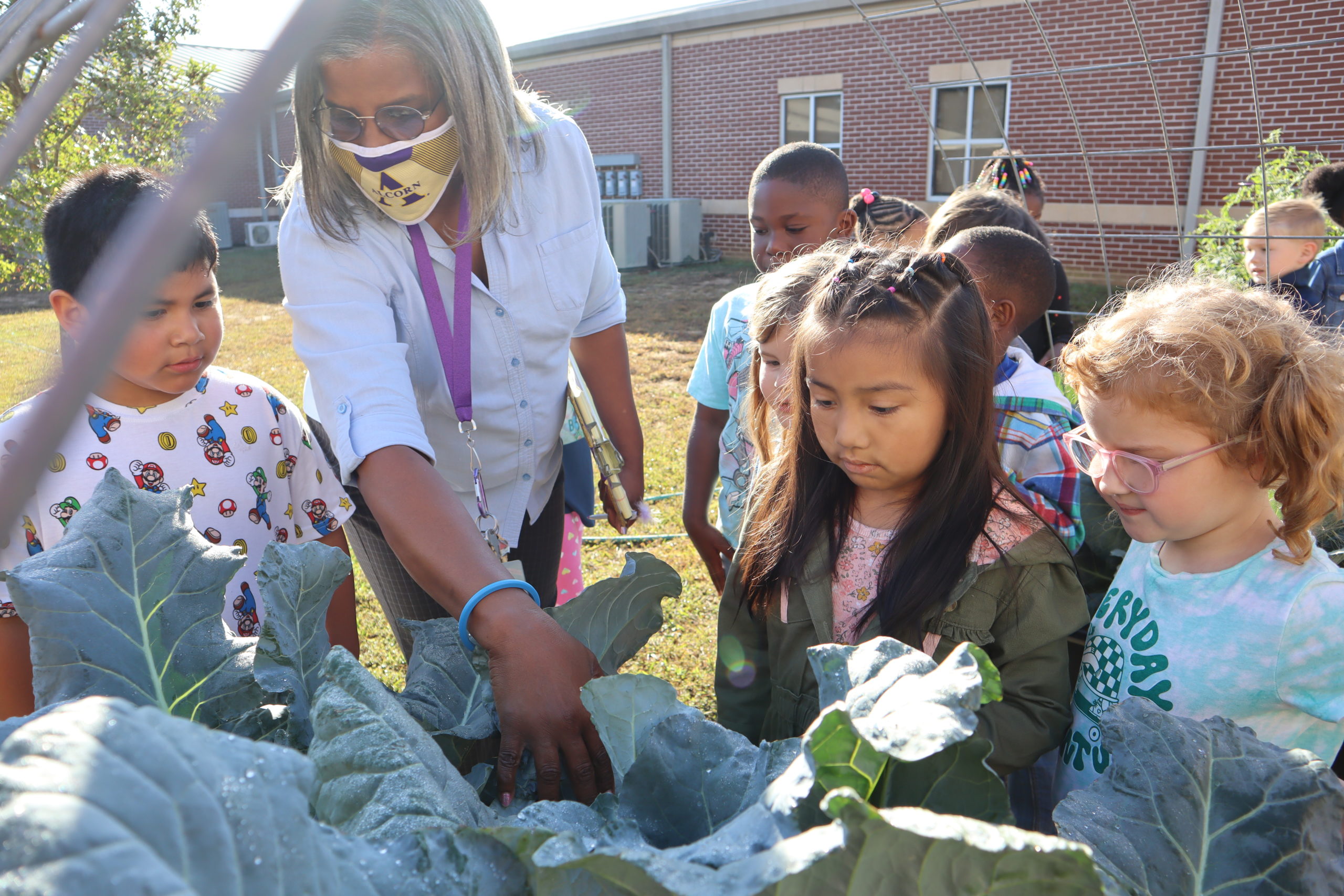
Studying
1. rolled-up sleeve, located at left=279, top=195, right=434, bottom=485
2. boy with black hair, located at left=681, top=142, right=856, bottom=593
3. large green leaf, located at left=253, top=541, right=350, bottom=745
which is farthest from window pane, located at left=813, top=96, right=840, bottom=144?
large green leaf, located at left=253, top=541, right=350, bottom=745

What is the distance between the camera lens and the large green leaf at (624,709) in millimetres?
979

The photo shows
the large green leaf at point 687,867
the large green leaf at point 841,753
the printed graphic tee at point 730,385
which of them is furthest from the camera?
the printed graphic tee at point 730,385

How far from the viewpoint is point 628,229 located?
1536cm

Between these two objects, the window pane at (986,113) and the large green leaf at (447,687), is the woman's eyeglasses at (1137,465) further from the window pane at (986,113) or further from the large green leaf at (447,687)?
the window pane at (986,113)

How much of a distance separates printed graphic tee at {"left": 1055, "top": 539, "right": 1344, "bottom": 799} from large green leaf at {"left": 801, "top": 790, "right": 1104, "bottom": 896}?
831mm

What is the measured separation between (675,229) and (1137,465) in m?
14.9

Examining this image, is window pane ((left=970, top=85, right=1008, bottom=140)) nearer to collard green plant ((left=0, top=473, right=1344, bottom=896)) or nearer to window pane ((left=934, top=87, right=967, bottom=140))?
window pane ((left=934, top=87, right=967, bottom=140))

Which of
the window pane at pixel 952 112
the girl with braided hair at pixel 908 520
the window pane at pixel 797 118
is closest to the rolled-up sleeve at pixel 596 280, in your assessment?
the girl with braided hair at pixel 908 520

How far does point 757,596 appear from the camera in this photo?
1705 millimetres

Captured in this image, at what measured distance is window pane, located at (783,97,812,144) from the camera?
14.4m

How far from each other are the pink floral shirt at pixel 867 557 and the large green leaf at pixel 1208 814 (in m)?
0.53

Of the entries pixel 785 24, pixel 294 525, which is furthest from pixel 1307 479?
pixel 785 24

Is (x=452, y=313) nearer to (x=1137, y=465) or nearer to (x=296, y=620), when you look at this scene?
(x=296, y=620)

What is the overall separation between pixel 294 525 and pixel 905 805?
1778mm
